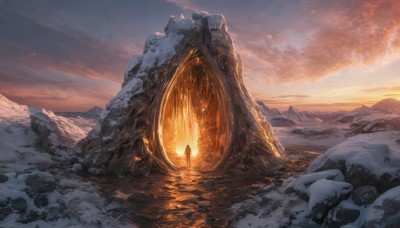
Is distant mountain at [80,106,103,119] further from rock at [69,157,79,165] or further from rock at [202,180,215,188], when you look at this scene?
rock at [202,180,215,188]

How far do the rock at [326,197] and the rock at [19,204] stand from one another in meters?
7.53

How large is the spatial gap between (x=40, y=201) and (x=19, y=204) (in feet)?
1.77

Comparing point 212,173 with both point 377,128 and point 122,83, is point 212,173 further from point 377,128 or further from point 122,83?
point 377,128

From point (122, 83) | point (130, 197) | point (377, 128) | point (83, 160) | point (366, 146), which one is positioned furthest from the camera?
point (377, 128)

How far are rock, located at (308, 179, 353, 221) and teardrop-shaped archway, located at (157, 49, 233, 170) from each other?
853 centimetres

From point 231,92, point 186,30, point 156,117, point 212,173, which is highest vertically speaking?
point 186,30

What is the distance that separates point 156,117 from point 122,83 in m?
4.03

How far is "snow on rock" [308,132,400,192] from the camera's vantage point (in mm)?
8117

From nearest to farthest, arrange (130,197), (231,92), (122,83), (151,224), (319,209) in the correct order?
1. (319,209)
2. (151,224)
3. (130,197)
4. (231,92)
5. (122,83)

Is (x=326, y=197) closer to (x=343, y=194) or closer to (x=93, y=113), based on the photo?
(x=343, y=194)

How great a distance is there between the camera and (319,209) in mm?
7539

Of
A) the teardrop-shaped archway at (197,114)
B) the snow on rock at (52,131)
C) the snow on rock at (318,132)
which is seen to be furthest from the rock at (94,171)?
the snow on rock at (318,132)

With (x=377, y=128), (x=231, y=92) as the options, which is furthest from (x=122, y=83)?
(x=377, y=128)

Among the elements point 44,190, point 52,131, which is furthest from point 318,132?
point 44,190
